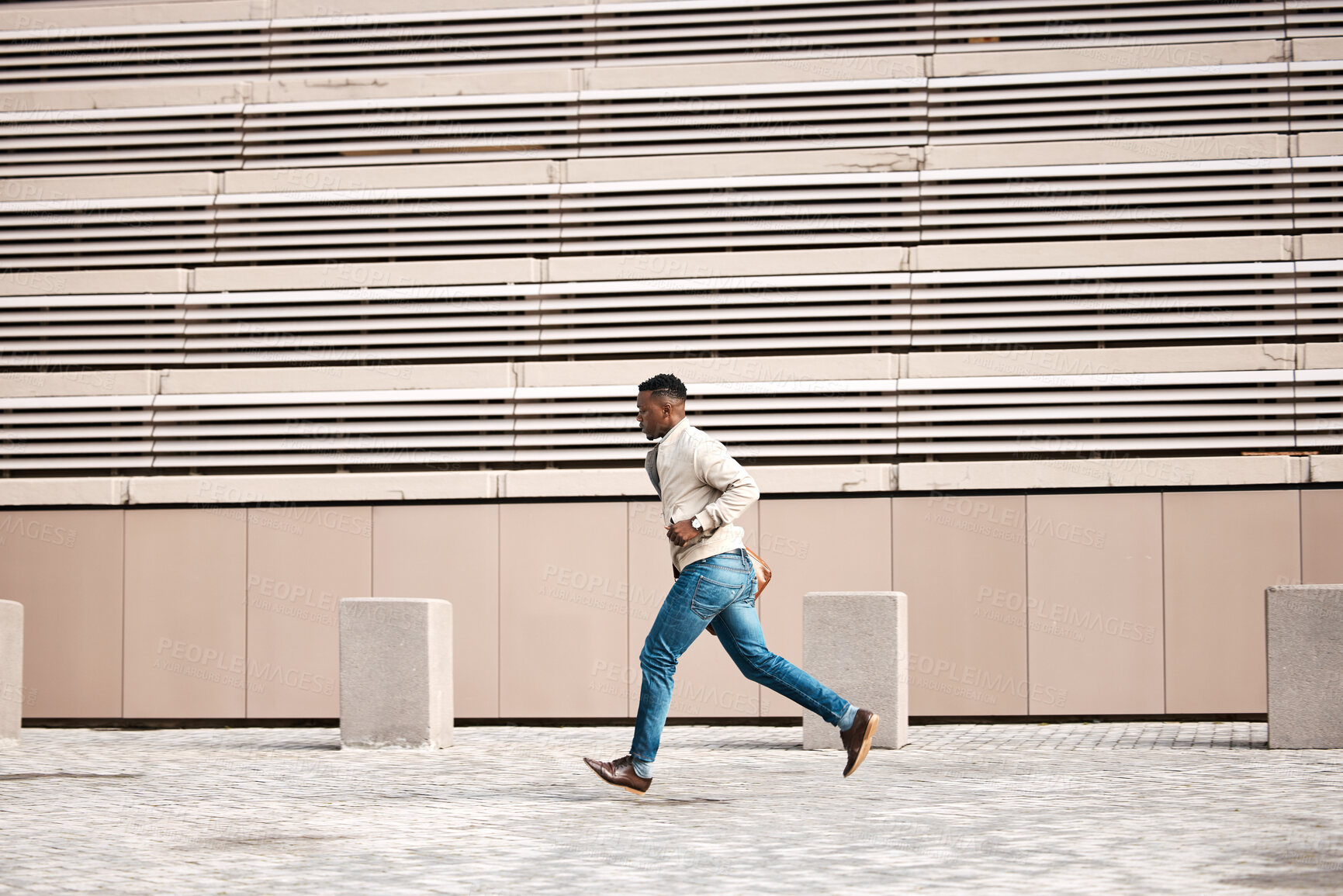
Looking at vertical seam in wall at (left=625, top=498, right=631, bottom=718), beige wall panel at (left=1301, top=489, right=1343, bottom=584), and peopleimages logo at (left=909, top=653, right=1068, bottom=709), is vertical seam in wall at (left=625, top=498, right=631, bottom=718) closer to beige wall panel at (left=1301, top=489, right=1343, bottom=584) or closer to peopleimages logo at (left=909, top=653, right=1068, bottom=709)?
peopleimages logo at (left=909, top=653, right=1068, bottom=709)

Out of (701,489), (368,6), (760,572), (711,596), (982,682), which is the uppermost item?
(368,6)

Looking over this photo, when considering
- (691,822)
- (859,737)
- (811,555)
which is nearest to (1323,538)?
(811,555)

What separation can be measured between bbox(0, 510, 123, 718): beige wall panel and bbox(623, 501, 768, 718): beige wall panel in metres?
4.37

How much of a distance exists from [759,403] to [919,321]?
1554mm

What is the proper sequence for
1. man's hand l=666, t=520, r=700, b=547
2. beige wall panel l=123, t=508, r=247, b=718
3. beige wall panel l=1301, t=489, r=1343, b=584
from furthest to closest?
1. beige wall panel l=123, t=508, r=247, b=718
2. beige wall panel l=1301, t=489, r=1343, b=584
3. man's hand l=666, t=520, r=700, b=547

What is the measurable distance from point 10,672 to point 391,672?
2.96 metres

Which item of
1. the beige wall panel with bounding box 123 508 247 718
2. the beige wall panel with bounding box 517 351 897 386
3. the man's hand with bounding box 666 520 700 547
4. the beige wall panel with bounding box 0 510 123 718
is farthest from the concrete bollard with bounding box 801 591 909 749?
the beige wall panel with bounding box 0 510 123 718

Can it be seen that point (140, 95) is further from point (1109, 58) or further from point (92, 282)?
point (1109, 58)

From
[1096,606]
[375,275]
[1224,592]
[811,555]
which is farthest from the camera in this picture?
[375,275]

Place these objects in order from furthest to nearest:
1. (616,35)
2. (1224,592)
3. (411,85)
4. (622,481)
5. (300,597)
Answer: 1. (411,85)
2. (616,35)
3. (300,597)
4. (622,481)
5. (1224,592)

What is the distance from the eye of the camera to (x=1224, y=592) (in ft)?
38.6

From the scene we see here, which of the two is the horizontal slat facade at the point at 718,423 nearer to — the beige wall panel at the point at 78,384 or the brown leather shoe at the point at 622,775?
the beige wall panel at the point at 78,384

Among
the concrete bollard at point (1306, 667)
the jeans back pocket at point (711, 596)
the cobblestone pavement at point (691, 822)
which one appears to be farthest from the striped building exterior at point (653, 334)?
the jeans back pocket at point (711, 596)

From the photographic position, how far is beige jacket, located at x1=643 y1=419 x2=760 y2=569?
685 centimetres
